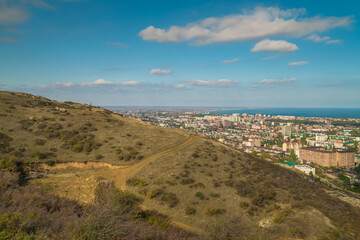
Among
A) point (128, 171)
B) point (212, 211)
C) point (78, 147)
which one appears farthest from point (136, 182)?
point (78, 147)

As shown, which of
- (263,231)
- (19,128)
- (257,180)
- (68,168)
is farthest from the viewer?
(19,128)

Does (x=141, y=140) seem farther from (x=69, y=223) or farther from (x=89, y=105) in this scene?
(x=89, y=105)

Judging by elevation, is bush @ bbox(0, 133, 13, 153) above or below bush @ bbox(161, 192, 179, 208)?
above

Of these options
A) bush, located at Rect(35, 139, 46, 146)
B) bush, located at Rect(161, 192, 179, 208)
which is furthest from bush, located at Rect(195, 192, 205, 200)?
bush, located at Rect(35, 139, 46, 146)


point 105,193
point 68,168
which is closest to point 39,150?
point 68,168

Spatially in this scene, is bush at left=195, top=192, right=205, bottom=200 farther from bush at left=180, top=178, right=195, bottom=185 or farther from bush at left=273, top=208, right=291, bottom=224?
bush at left=273, top=208, right=291, bottom=224

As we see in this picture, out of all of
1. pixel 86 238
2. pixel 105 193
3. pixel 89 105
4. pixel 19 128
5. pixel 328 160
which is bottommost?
pixel 328 160

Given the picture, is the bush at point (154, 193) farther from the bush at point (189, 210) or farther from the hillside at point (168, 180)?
the bush at point (189, 210)


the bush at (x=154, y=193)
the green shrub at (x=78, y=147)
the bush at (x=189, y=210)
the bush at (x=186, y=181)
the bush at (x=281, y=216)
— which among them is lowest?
the bush at (x=281, y=216)

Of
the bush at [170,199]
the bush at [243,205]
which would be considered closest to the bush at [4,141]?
the bush at [170,199]
